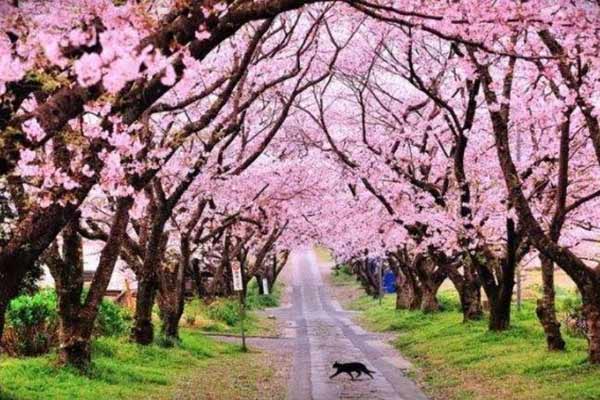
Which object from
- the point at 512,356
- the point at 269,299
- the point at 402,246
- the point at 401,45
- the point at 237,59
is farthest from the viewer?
the point at 269,299

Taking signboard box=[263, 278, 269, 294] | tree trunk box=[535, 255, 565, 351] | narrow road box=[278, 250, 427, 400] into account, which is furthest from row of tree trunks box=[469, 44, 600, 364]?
signboard box=[263, 278, 269, 294]

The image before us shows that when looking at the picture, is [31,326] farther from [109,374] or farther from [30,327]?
[109,374]

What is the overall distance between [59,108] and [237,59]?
33.2ft

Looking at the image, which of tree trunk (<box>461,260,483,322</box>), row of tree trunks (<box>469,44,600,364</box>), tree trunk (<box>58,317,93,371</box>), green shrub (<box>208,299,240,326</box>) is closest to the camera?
row of tree trunks (<box>469,44,600,364</box>)

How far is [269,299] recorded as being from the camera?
184 feet

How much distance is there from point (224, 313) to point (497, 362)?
1862 cm

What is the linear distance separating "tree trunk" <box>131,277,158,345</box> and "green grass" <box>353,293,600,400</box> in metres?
6.81

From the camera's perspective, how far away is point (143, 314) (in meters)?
19.9

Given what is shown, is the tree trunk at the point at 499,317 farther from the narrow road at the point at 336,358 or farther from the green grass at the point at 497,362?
the narrow road at the point at 336,358

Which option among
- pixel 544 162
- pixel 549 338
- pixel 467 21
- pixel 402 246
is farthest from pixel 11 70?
pixel 402 246

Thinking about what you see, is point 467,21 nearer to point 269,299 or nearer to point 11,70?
point 11,70

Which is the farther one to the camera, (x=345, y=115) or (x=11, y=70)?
(x=345, y=115)

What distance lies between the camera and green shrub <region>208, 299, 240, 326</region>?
113 feet

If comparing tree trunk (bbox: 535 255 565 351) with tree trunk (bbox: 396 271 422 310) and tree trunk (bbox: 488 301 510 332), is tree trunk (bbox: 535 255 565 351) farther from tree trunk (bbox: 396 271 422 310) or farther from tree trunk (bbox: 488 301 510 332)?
tree trunk (bbox: 396 271 422 310)
